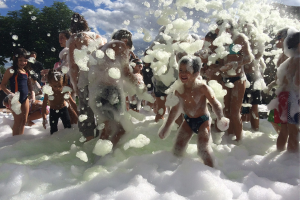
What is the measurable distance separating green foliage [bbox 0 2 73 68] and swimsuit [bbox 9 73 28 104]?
15.9m

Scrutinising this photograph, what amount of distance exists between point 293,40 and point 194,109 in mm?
1530

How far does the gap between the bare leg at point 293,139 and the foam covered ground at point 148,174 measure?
2.9 inches

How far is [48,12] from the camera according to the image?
20328 millimetres

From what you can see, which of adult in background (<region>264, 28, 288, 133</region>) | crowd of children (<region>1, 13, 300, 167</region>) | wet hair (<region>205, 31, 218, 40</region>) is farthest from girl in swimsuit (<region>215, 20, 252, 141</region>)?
adult in background (<region>264, 28, 288, 133</region>)

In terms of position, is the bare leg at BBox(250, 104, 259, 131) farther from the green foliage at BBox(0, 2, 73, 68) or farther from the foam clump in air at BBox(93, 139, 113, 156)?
the green foliage at BBox(0, 2, 73, 68)

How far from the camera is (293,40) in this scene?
2.61 meters

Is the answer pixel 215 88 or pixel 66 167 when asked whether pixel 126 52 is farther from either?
pixel 66 167

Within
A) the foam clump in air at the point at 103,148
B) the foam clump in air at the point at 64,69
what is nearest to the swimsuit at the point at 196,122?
the foam clump in air at the point at 103,148

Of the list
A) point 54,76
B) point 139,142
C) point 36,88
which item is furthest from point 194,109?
point 36,88

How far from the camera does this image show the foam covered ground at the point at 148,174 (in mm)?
1858

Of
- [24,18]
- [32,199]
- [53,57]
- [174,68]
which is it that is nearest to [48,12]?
[24,18]

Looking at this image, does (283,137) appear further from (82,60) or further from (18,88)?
(18,88)

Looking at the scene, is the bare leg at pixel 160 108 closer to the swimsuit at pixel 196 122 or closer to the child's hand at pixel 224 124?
the swimsuit at pixel 196 122

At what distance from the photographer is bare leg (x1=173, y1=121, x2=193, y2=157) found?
2479mm
